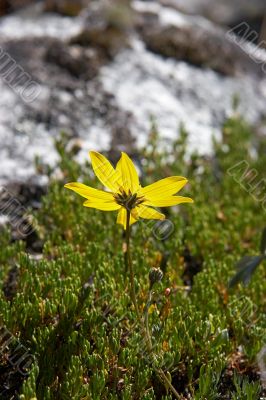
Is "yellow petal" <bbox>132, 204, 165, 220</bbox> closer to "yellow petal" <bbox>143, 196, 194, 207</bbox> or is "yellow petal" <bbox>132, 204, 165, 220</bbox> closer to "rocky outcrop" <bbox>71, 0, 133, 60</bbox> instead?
"yellow petal" <bbox>143, 196, 194, 207</bbox>

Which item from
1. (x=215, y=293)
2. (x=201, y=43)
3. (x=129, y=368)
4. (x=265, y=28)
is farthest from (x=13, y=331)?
(x=265, y=28)

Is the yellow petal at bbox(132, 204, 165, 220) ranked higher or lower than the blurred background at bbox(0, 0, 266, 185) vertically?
higher

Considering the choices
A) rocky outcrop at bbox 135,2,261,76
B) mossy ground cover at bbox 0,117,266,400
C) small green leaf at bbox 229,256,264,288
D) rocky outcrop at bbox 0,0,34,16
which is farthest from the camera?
rocky outcrop at bbox 0,0,34,16

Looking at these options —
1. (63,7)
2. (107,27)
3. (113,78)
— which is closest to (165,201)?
(113,78)

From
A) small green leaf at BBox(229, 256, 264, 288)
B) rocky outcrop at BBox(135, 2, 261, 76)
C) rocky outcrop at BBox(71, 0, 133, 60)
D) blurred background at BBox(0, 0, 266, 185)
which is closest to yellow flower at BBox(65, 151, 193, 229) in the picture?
small green leaf at BBox(229, 256, 264, 288)

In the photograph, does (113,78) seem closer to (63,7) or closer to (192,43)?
(192,43)

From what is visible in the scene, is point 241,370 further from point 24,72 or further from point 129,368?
point 24,72
